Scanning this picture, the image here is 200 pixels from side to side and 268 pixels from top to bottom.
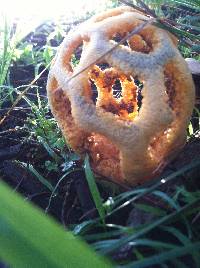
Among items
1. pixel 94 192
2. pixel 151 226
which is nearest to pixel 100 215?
pixel 94 192

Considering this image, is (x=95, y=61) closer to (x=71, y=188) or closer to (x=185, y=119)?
(x=185, y=119)

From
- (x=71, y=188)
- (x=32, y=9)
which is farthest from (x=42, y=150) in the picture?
(x=32, y=9)

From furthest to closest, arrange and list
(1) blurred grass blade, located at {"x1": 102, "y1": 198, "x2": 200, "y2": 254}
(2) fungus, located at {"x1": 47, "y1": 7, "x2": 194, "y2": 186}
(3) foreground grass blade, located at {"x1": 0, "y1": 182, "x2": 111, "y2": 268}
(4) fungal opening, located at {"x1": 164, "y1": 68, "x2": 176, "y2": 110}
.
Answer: (4) fungal opening, located at {"x1": 164, "y1": 68, "x2": 176, "y2": 110} → (2) fungus, located at {"x1": 47, "y1": 7, "x2": 194, "y2": 186} → (1) blurred grass blade, located at {"x1": 102, "y1": 198, "x2": 200, "y2": 254} → (3) foreground grass blade, located at {"x1": 0, "y1": 182, "x2": 111, "y2": 268}

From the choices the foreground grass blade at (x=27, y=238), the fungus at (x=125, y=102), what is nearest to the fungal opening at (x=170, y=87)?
the fungus at (x=125, y=102)

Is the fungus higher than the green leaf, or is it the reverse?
the fungus

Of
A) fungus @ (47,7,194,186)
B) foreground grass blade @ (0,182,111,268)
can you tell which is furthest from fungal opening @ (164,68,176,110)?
foreground grass blade @ (0,182,111,268)

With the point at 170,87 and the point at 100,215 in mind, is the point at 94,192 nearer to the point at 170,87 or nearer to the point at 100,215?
the point at 100,215

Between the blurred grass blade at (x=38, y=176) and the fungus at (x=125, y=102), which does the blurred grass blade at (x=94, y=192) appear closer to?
the fungus at (x=125, y=102)

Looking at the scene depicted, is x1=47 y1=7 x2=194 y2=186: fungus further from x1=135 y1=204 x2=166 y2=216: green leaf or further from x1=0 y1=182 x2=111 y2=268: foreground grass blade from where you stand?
x1=0 y1=182 x2=111 y2=268: foreground grass blade
